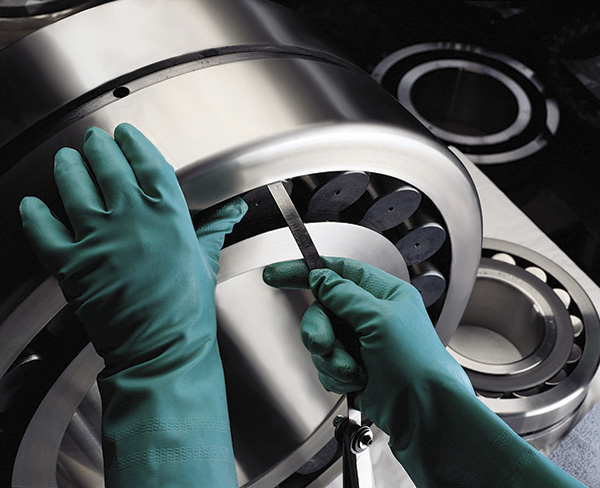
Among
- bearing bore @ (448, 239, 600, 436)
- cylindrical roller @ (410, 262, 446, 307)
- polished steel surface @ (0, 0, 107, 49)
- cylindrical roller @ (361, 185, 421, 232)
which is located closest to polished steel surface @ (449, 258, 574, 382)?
bearing bore @ (448, 239, 600, 436)

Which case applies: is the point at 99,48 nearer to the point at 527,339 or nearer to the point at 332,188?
the point at 332,188

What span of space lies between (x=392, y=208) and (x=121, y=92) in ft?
1.13

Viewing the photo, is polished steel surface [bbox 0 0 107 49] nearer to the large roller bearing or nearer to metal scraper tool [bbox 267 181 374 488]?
the large roller bearing

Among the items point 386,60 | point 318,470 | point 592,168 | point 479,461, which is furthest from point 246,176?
point 592,168

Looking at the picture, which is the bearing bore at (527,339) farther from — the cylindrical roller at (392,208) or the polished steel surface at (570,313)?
the cylindrical roller at (392,208)

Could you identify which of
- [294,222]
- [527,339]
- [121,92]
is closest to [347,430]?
[294,222]

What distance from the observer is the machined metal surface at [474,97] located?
1.59m

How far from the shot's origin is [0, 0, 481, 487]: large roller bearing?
0.61 meters

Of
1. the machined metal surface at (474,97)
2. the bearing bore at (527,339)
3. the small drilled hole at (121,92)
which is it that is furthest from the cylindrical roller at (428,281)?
the machined metal surface at (474,97)

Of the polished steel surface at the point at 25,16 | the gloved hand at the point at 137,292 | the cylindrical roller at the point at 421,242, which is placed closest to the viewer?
the gloved hand at the point at 137,292

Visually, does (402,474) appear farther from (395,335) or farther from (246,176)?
(246,176)

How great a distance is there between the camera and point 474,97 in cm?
179

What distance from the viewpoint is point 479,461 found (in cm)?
61

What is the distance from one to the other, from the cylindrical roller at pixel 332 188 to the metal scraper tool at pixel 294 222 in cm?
6
